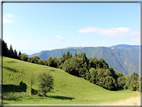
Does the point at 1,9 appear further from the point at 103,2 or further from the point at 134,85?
the point at 134,85

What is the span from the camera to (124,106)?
8.03m

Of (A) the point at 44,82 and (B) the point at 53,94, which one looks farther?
(B) the point at 53,94

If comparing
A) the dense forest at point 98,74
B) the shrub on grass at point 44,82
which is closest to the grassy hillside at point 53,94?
the shrub on grass at point 44,82

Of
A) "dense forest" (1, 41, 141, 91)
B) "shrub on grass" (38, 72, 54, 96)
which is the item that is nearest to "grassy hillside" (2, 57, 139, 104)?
"shrub on grass" (38, 72, 54, 96)

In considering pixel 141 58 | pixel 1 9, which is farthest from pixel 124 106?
pixel 1 9

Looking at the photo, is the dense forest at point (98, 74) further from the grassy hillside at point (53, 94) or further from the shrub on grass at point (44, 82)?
the shrub on grass at point (44, 82)

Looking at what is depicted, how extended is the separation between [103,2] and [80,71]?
66043 mm

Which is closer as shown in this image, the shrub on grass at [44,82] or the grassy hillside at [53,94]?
the grassy hillside at [53,94]

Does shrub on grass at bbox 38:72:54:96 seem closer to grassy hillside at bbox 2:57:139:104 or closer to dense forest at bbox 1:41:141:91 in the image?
grassy hillside at bbox 2:57:139:104

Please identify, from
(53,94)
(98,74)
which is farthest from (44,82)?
(98,74)

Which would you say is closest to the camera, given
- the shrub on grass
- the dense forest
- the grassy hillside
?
the grassy hillside

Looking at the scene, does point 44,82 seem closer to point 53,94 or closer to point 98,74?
point 53,94

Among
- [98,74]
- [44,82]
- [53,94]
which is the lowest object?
[98,74]

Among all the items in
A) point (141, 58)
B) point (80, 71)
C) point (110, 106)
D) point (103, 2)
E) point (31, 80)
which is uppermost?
point (103, 2)
